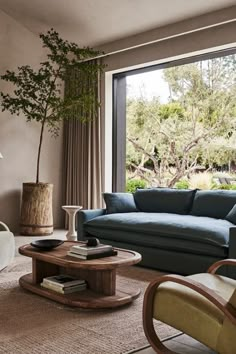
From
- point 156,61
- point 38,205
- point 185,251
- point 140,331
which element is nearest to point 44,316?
point 140,331

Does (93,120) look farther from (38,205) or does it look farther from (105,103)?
(38,205)

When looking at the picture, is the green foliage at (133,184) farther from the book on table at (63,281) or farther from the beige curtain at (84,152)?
the book on table at (63,281)

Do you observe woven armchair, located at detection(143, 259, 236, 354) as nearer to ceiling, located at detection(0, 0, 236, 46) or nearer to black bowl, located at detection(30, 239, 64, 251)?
black bowl, located at detection(30, 239, 64, 251)

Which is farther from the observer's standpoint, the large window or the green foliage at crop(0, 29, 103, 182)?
the large window

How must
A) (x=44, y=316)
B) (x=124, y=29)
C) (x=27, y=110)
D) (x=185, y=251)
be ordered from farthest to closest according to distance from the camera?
(x=27, y=110)
(x=124, y=29)
(x=185, y=251)
(x=44, y=316)

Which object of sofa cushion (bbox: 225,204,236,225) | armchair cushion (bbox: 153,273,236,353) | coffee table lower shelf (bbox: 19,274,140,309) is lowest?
coffee table lower shelf (bbox: 19,274,140,309)

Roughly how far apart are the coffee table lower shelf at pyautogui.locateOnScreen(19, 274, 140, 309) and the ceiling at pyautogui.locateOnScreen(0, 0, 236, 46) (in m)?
3.36

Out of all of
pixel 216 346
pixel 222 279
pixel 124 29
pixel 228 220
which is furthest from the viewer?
pixel 124 29

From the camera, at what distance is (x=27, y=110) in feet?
21.3

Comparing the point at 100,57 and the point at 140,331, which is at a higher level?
the point at 100,57

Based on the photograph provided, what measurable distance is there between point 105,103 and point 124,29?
3.79 ft

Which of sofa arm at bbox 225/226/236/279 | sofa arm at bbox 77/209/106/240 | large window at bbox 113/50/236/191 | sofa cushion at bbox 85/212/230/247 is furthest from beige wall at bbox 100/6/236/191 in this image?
sofa arm at bbox 225/226/236/279

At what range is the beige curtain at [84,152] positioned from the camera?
6.58 meters

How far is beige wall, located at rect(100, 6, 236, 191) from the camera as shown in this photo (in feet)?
17.0
